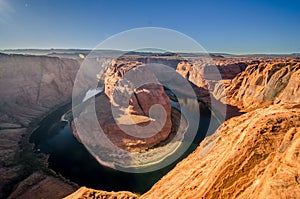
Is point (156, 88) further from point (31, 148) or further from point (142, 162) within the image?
point (31, 148)

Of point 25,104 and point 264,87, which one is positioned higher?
point 264,87

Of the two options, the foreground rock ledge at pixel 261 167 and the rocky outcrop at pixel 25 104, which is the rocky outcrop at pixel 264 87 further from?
the rocky outcrop at pixel 25 104

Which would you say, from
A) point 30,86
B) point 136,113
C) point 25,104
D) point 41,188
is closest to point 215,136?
point 41,188

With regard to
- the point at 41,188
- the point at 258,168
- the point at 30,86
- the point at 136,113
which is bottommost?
the point at 41,188

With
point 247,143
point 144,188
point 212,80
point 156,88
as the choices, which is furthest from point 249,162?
point 212,80

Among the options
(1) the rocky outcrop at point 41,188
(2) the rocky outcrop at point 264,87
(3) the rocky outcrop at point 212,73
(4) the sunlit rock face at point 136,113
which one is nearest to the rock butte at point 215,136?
(2) the rocky outcrop at point 264,87

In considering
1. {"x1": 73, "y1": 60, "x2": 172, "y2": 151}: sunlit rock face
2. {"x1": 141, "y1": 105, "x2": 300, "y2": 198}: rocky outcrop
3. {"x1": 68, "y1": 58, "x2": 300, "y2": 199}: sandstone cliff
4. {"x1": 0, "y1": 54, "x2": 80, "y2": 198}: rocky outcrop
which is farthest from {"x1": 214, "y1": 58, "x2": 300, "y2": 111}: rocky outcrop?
{"x1": 0, "y1": 54, "x2": 80, "y2": 198}: rocky outcrop

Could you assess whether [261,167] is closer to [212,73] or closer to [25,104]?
[25,104]
